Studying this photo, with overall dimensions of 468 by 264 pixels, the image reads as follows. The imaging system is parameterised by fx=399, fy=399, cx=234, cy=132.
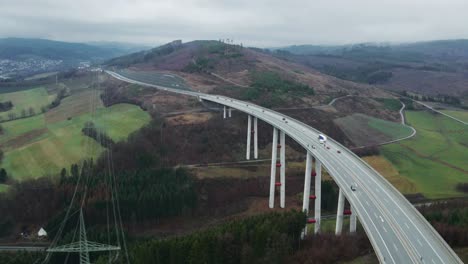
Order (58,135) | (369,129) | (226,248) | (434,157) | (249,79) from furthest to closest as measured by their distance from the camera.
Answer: (249,79)
(369,129)
(434,157)
(58,135)
(226,248)

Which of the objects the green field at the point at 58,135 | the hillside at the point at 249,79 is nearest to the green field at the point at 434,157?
the hillside at the point at 249,79

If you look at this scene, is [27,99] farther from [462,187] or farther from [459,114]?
[459,114]

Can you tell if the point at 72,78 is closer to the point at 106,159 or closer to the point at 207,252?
the point at 106,159

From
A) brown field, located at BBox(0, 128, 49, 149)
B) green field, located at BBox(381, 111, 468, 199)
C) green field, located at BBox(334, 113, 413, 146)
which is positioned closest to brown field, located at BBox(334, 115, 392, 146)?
green field, located at BBox(334, 113, 413, 146)

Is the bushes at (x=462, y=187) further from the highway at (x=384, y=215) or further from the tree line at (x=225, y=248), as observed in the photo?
the tree line at (x=225, y=248)

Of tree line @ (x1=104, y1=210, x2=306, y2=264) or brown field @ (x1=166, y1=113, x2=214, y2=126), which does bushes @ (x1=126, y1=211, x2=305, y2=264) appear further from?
brown field @ (x1=166, y1=113, x2=214, y2=126)

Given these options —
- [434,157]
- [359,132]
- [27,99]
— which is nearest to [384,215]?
[434,157]

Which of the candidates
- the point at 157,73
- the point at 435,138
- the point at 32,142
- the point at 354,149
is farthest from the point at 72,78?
the point at 435,138
